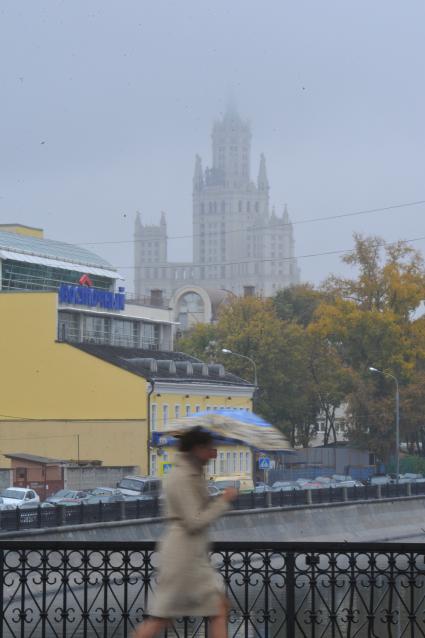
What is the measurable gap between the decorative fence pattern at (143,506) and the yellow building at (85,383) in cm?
775

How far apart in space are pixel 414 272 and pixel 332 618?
7966cm

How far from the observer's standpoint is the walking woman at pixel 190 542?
10266 millimetres

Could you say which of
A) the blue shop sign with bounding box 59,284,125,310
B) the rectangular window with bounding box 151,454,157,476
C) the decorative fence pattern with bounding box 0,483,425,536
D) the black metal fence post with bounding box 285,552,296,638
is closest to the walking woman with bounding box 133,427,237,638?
the black metal fence post with bounding box 285,552,296,638

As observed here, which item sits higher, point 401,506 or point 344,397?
point 344,397

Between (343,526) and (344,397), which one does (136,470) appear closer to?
(343,526)

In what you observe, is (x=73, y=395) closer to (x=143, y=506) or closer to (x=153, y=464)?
(x=153, y=464)

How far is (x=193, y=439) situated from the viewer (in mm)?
10320

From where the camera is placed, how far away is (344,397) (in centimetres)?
9475

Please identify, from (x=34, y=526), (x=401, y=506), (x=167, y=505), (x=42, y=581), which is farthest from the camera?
(x=401, y=506)

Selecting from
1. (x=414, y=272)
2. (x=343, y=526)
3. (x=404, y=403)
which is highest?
(x=414, y=272)

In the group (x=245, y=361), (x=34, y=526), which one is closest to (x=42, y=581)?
(x=34, y=526)

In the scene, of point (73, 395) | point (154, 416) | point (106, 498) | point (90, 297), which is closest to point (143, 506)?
point (106, 498)

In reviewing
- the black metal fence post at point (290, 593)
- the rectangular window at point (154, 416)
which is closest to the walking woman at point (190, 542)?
the black metal fence post at point (290, 593)

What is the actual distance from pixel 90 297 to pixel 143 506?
3174 centimetres
